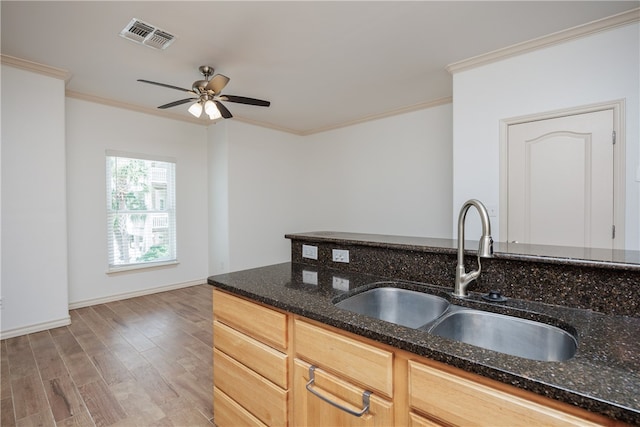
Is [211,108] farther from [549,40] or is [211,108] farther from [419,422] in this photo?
[549,40]

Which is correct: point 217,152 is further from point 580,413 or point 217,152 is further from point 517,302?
point 580,413

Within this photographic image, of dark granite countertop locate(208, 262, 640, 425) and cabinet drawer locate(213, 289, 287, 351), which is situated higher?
dark granite countertop locate(208, 262, 640, 425)

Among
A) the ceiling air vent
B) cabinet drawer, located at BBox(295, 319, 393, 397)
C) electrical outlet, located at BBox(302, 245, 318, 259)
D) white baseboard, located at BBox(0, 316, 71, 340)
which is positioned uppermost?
the ceiling air vent

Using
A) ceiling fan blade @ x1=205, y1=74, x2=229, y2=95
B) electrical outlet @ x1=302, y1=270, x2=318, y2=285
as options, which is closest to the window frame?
ceiling fan blade @ x1=205, y1=74, x2=229, y2=95

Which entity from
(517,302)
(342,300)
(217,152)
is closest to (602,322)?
(517,302)

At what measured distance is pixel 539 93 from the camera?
277cm

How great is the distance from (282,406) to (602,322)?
126 centimetres

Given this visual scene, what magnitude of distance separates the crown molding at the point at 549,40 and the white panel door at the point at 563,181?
675mm

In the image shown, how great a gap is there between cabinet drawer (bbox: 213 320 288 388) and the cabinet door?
0.08 m

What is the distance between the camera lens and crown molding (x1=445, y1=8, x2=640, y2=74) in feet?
7.82

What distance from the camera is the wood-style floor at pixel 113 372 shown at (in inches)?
76.6

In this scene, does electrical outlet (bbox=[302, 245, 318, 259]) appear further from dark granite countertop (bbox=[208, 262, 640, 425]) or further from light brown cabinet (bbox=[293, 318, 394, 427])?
light brown cabinet (bbox=[293, 318, 394, 427])

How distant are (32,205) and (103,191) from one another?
98cm

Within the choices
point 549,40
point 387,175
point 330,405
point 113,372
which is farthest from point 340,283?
point 387,175
